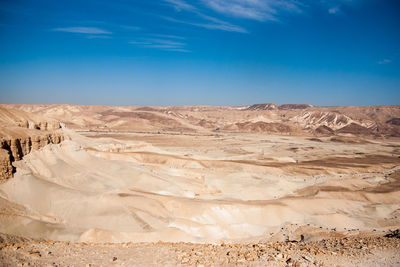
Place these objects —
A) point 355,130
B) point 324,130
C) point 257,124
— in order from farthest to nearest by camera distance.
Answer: point 257,124 < point 355,130 < point 324,130

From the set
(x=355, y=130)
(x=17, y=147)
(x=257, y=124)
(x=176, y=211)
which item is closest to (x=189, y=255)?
(x=176, y=211)

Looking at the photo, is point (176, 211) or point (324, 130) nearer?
point (176, 211)

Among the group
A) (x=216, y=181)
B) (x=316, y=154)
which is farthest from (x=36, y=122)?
(x=316, y=154)

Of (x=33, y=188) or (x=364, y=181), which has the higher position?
(x=33, y=188)

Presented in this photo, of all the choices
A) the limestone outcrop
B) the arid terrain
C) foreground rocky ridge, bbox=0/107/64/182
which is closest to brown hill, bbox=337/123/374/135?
the arid terrain

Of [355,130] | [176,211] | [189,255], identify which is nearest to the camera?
[189,255]

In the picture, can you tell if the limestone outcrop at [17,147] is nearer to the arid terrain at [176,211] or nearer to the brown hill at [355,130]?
the arid terrain at [176,211]

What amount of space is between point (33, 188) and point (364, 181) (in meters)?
36.3

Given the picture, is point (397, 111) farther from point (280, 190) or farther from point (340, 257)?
point (340, 257)

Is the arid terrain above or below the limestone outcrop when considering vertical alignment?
below

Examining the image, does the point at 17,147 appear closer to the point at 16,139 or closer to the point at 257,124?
the point at 16,139

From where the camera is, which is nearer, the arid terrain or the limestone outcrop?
the arid terrain

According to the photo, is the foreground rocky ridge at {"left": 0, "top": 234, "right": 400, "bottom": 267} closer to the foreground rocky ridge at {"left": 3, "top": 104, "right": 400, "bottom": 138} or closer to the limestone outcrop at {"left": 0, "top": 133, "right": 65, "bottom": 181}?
the limestone outcrop at {"left": 0, "top": 133, "right": 65, "bottom": 181}

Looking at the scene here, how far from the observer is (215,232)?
1847 cm
